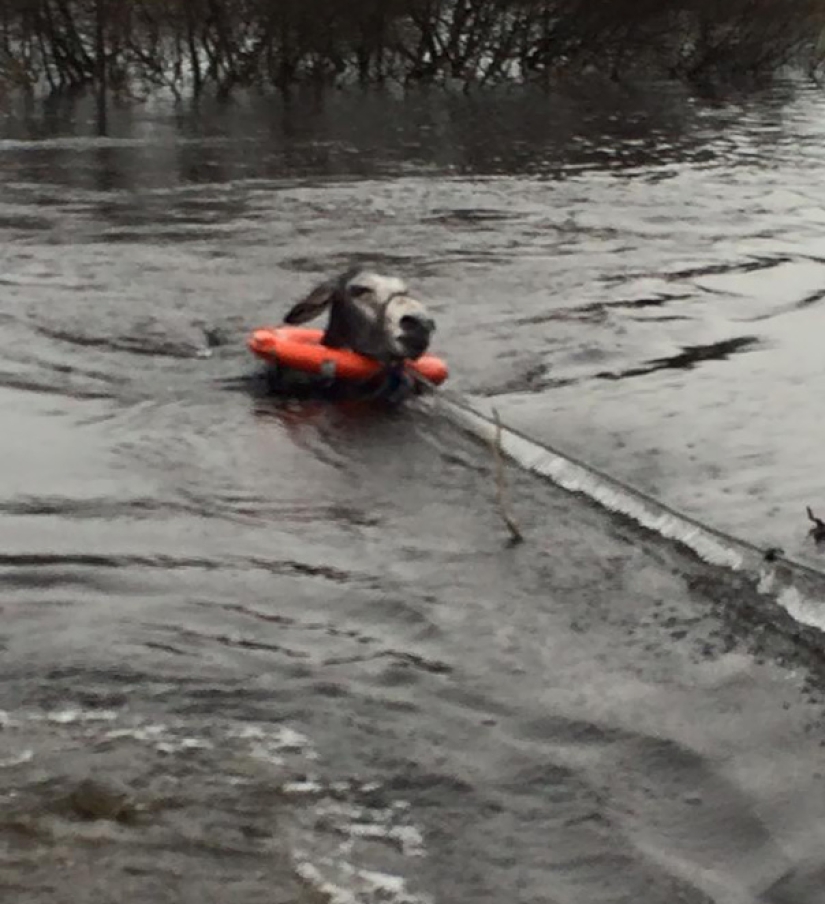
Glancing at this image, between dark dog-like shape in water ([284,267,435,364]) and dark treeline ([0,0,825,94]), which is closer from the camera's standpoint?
dark dog-like shape in water ([284,267,435,364])

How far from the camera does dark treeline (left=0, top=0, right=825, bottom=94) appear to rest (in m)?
31.4

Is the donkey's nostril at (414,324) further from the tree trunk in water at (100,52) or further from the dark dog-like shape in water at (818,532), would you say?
the tree trunk in water at (100,52)

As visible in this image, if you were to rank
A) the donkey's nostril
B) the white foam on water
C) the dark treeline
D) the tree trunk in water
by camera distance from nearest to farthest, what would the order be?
the white foam on water, the donkey's nostril, the tree trunk in water, the dark treeline

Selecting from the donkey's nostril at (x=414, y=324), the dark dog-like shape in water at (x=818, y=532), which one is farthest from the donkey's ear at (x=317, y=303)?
the dark dog-like shape in water at (x=818, y=532)

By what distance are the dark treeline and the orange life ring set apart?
21.0 metres

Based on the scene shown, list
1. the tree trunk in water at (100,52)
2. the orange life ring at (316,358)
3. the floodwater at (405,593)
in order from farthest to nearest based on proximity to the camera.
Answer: the tree trunk in water at (100,52)
the orange life ring at (316,358)
the floodwater at (405,593)

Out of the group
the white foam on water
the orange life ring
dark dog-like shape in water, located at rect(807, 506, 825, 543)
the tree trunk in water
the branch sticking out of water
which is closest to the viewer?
the white foam on water

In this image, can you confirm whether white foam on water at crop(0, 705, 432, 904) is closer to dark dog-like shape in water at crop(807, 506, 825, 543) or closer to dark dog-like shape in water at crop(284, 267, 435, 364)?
dark dog-like shape in water at crop(807, 506, 825, 543)

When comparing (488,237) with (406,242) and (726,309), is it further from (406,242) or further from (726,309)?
(726,309)

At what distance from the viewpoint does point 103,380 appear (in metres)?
11.5

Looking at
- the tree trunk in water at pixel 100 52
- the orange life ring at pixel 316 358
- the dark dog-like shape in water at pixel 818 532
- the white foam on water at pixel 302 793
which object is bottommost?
the white foam on water at pixel 302 793

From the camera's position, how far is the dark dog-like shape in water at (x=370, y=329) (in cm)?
1006

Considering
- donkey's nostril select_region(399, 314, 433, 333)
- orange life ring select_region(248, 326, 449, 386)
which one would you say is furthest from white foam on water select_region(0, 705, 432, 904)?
orange life ring select_region(248, 326, 449, 386)

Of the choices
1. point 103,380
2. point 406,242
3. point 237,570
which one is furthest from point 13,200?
point 237,570
